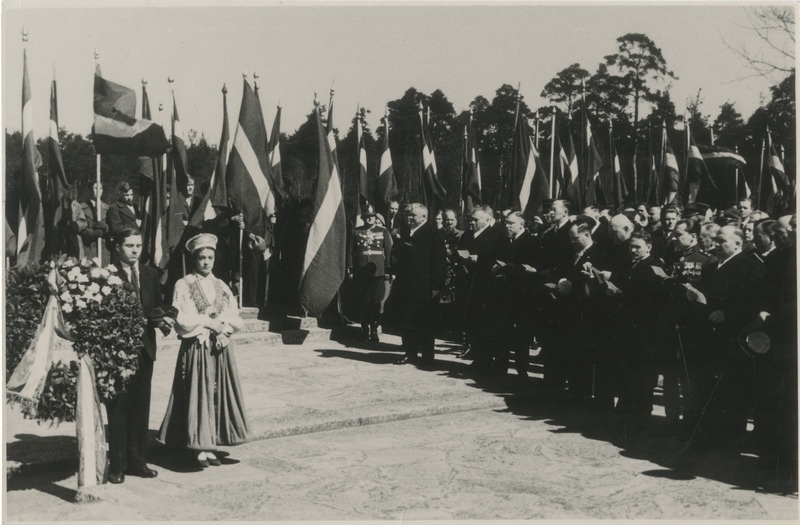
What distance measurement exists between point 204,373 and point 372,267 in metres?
6.11

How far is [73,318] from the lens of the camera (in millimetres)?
5773

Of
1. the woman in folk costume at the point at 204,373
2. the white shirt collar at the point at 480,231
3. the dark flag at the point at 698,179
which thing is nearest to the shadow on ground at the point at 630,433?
the white shirt collar at the point at 480,231

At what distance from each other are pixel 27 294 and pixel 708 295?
514 centimetres

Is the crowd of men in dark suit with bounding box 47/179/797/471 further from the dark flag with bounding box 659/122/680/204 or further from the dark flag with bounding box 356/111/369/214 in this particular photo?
the dark flag with bounding box 659/122/680/204

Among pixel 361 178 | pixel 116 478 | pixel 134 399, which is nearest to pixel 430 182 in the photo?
pixel 361 178

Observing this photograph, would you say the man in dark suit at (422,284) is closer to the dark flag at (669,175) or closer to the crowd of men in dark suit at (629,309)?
the crowd of men in dark suit at (629,309)

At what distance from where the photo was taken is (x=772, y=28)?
328 inches

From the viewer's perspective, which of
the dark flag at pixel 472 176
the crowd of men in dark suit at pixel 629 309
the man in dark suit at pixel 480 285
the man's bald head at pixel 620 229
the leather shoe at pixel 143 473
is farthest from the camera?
the dark flag at pixel 472 176

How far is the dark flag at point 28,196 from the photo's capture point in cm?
981

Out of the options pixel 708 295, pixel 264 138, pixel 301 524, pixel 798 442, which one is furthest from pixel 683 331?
pixel 264 138

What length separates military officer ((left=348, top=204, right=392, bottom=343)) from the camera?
1223cm

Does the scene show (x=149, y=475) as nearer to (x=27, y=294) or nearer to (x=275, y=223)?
(x=27, y=294)

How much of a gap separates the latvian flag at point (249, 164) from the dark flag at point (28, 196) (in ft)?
7.74

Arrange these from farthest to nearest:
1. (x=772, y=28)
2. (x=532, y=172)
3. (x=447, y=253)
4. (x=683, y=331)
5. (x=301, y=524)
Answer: (x=532, y=172)
(x=447, y=253)
(x=772, y=28)
(x=683, y=331)
(x=301, y=524)
